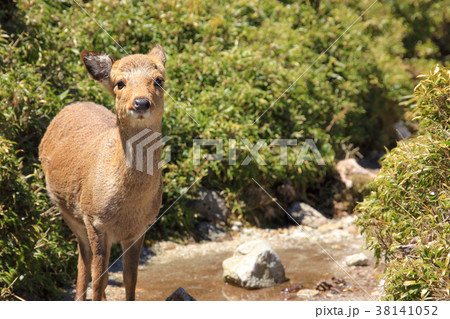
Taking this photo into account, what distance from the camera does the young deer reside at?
15.5ft

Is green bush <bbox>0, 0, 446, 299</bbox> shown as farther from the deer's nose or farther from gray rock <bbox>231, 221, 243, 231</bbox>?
the deer's nose

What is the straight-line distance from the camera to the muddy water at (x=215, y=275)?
6586 millimetres

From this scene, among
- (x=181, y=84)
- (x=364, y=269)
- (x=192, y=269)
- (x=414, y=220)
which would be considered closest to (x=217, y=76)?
(x=181, y=84)

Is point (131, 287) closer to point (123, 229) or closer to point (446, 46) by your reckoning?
point (123, 229)

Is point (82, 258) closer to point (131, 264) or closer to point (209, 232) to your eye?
point (131, 264)

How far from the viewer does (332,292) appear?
6418 mm

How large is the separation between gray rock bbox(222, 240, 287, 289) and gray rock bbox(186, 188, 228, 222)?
183 cm

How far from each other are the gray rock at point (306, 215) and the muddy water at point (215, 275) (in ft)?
3.07

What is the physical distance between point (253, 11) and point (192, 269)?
5.43 meters

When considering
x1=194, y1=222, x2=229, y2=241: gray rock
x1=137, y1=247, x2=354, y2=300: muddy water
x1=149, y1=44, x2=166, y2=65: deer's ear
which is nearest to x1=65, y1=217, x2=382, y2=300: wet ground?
x1=137, y1=247, x2=354, y2=300: muddy water

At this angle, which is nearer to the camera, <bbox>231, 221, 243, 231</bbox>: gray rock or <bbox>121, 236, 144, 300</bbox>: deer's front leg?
<bbox>121, 236, 144, 300</bbox>: deer's front leg

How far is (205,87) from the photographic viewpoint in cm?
917

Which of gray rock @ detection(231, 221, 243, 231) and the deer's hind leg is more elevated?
gray rock @ detection(231, 221, 243, 231)

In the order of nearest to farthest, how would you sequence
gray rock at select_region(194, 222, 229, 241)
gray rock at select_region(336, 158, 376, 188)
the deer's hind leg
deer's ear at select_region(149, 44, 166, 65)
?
deer's ear at select_region(149, 44, 166, 65), the deer's hind leg, gray rock at select_region(194, 222, 229, 241), gray rock at select_region(336, 158, 376, 188)
